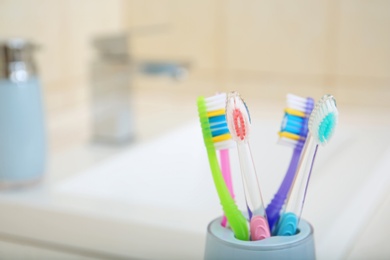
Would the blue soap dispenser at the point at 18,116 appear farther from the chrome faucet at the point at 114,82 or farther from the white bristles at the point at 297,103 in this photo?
the white bristles at the point at 297,103

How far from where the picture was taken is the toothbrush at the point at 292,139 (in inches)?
14.9

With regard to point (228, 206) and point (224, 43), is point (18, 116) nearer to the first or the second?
point (228, 206)

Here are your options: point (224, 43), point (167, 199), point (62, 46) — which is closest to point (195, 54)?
point (224, 43)

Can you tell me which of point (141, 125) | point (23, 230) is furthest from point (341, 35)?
point (23, 230)

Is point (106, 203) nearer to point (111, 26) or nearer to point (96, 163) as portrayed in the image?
point (96, 163)

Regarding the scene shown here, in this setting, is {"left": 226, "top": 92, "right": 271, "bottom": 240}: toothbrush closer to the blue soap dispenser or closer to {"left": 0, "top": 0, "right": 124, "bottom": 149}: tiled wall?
the blue soap dispenser

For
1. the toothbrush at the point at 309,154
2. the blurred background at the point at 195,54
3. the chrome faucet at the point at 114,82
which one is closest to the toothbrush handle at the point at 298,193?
the toothbrush at the point at 309,154

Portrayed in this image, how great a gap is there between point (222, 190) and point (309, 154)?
57 millimetres

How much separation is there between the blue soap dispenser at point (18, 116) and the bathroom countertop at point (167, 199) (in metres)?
0.02

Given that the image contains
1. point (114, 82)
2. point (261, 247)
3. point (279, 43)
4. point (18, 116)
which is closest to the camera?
point (261, 247)

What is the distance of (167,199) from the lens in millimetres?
625

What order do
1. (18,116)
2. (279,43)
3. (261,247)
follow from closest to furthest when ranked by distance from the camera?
(261,247)
(18,116)
(279,43)

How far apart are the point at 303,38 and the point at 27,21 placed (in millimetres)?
374

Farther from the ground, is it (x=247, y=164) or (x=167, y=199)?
(x=247, y=164)
